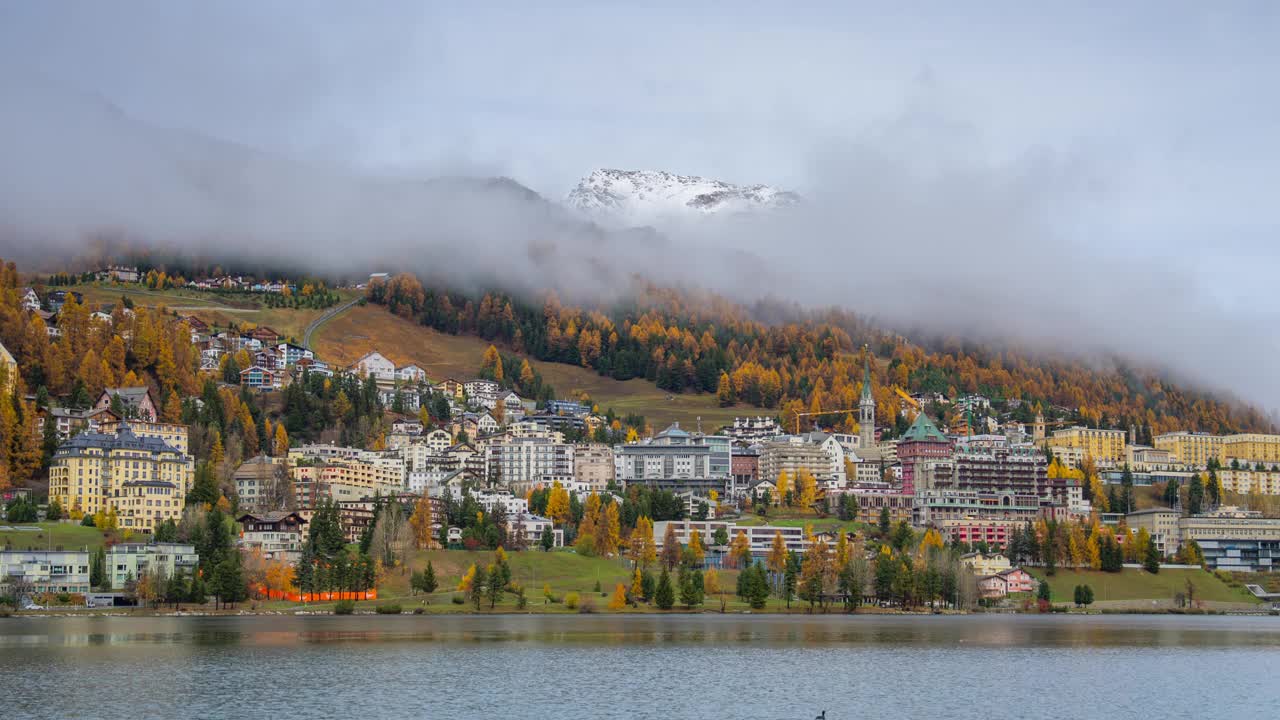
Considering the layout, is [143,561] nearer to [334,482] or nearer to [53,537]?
[53,537]

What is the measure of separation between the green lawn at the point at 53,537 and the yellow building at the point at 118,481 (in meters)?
6.77

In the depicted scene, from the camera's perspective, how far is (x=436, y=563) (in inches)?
6353

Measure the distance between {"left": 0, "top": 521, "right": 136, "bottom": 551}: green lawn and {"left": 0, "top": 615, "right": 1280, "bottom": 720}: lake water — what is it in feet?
64.6

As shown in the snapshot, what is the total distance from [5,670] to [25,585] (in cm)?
5649

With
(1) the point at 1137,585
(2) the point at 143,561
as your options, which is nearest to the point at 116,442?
(2) the point at 143,561

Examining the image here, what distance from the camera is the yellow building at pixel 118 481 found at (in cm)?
16750

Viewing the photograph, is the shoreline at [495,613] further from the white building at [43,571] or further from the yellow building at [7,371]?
the yellow building at [7,371]

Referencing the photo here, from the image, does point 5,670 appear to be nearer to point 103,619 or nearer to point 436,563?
point 103,619

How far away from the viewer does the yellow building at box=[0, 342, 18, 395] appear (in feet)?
606

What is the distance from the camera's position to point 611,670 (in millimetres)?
93000

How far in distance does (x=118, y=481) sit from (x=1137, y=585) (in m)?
114

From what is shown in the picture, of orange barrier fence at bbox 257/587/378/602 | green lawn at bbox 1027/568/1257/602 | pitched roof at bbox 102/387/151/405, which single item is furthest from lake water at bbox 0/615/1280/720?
pitched roof at bbox 102/387/151/405

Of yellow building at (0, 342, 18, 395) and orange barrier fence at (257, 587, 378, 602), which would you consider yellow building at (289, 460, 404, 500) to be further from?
yellow building at (0, 342, 18, 395)

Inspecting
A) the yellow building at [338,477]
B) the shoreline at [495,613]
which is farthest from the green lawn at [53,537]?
the yellow building at [338,477]
